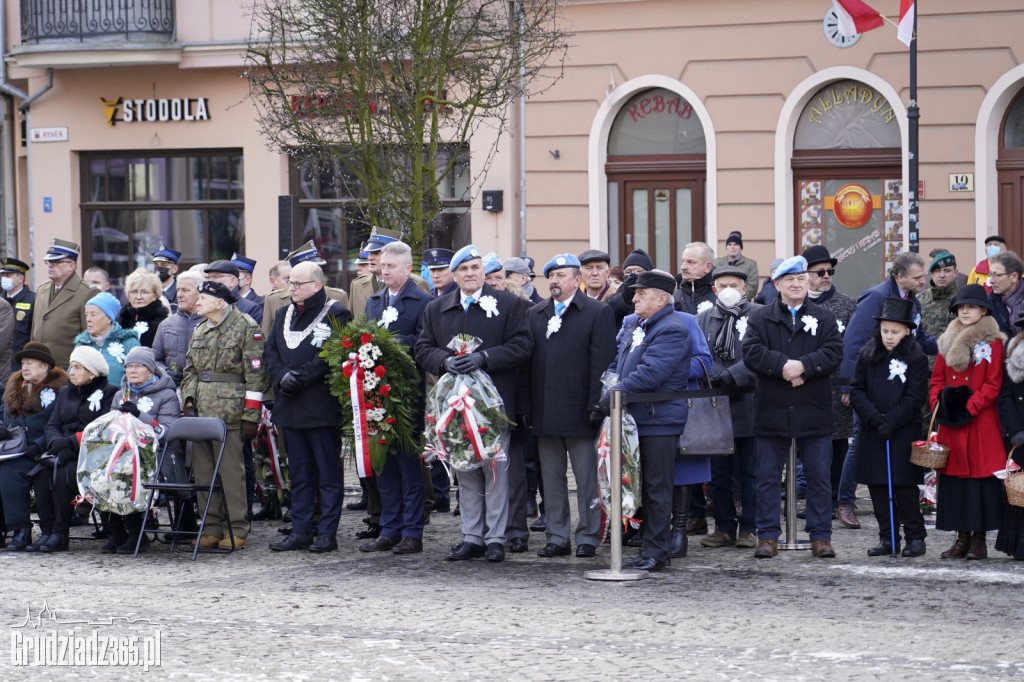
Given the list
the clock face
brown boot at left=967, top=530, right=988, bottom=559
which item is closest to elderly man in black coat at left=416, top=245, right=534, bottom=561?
brown boot at left=967, top=530, right=988, bottom=559

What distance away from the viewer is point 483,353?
10484mm

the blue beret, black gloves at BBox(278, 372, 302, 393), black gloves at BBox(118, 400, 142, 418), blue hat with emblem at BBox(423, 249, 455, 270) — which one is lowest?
black gloves at BBox(118, 400, 142, 418)

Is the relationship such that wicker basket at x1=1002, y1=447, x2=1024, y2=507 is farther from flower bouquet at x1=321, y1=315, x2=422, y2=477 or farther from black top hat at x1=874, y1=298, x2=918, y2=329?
flower bouquet at x1=321, y1=315, x2=422, y2=477

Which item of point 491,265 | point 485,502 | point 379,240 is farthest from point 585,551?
point 379,240

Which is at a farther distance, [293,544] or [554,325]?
[293,544]

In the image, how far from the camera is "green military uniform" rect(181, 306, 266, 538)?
1118cm

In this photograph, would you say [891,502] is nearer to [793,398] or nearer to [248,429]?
[793,398]

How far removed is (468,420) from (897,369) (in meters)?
2.88

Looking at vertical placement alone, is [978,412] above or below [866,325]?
below

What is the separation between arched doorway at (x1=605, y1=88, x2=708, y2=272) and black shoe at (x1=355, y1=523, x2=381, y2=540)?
9.34 metres

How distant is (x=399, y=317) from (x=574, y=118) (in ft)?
31.2

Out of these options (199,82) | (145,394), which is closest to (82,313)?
(145,394)

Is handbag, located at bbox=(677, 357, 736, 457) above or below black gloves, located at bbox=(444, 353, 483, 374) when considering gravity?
below

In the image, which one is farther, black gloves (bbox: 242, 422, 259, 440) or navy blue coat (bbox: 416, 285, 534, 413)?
black gloves (bbox: 242, 422, 259, 440)
